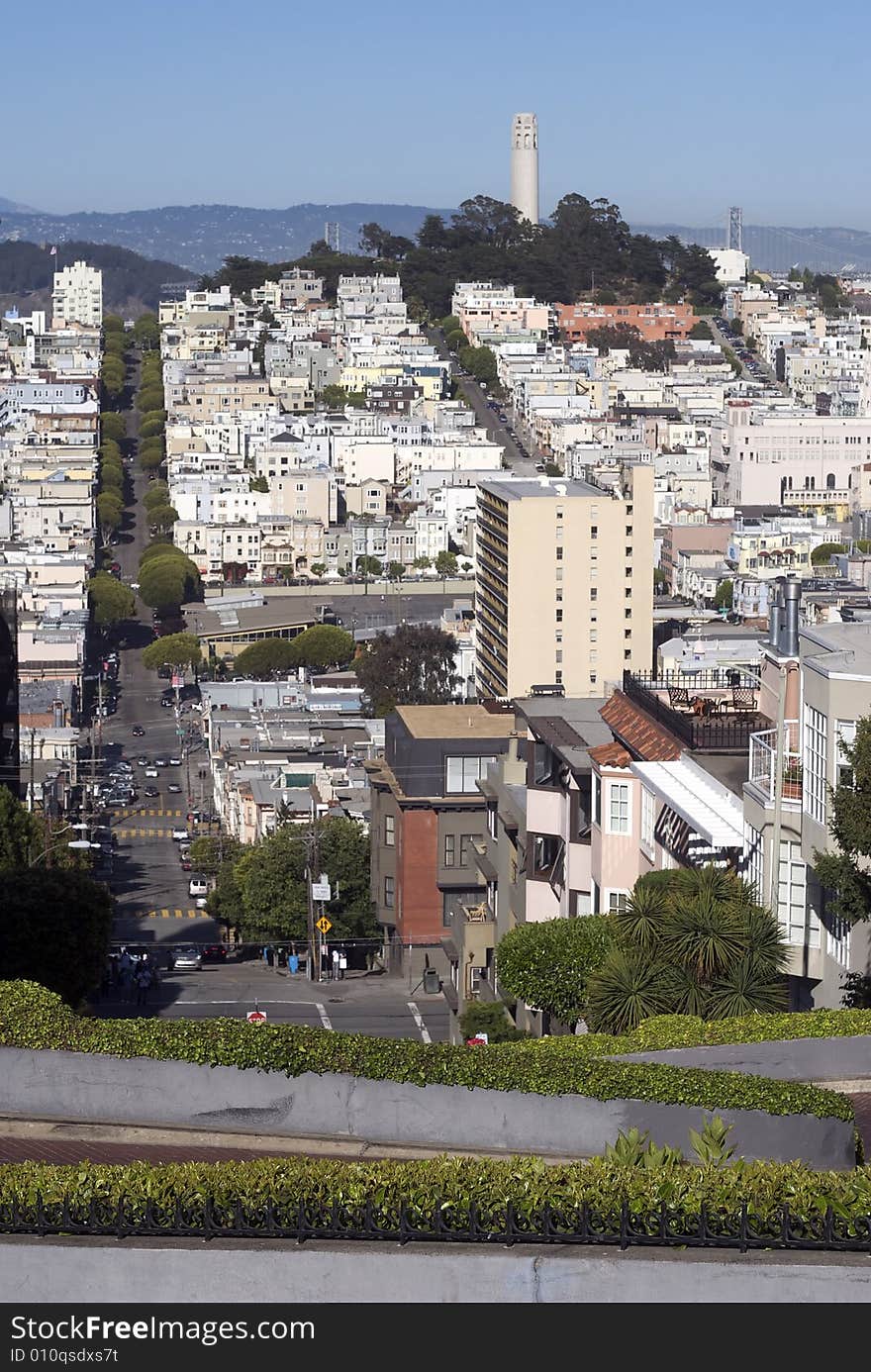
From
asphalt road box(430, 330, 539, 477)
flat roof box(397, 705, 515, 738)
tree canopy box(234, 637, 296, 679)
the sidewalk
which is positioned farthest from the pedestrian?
asphalt road box(430, 330, 539, 477)

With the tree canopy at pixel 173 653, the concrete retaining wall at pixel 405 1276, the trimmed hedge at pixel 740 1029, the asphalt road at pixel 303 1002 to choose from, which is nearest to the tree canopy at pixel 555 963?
the trimmed hedge at pixel 740 1029

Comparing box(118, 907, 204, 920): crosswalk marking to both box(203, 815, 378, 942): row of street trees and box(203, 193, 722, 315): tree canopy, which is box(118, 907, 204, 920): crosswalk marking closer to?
box(203, 815, 378, 942): row of street trees

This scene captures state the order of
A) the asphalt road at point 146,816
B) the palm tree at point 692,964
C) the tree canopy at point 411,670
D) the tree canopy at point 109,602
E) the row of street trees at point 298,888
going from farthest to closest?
1. the tree canopy at point 109,602
2. the tree canopy at point 411,670
3. the asphalt road at point 146,816
4. the row of street trees at point 298,888
5. the palm tree at point 692,964

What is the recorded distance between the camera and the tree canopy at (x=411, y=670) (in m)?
77.3

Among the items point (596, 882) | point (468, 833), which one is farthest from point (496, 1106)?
point (468, 833)

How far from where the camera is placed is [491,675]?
67.6 meters

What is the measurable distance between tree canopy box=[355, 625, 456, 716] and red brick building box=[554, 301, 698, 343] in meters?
74.7

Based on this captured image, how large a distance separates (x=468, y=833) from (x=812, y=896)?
14924mm

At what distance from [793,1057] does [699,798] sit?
5.31 metres

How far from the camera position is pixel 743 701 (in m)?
16.4

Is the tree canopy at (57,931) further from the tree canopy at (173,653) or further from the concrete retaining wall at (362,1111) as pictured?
the tree canopy at (173,653)

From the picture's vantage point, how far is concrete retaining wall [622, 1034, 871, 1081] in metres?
8.84

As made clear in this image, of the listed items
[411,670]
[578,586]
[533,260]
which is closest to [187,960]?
[578,586]

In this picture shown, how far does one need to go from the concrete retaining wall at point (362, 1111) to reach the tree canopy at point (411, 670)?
2706 inches
